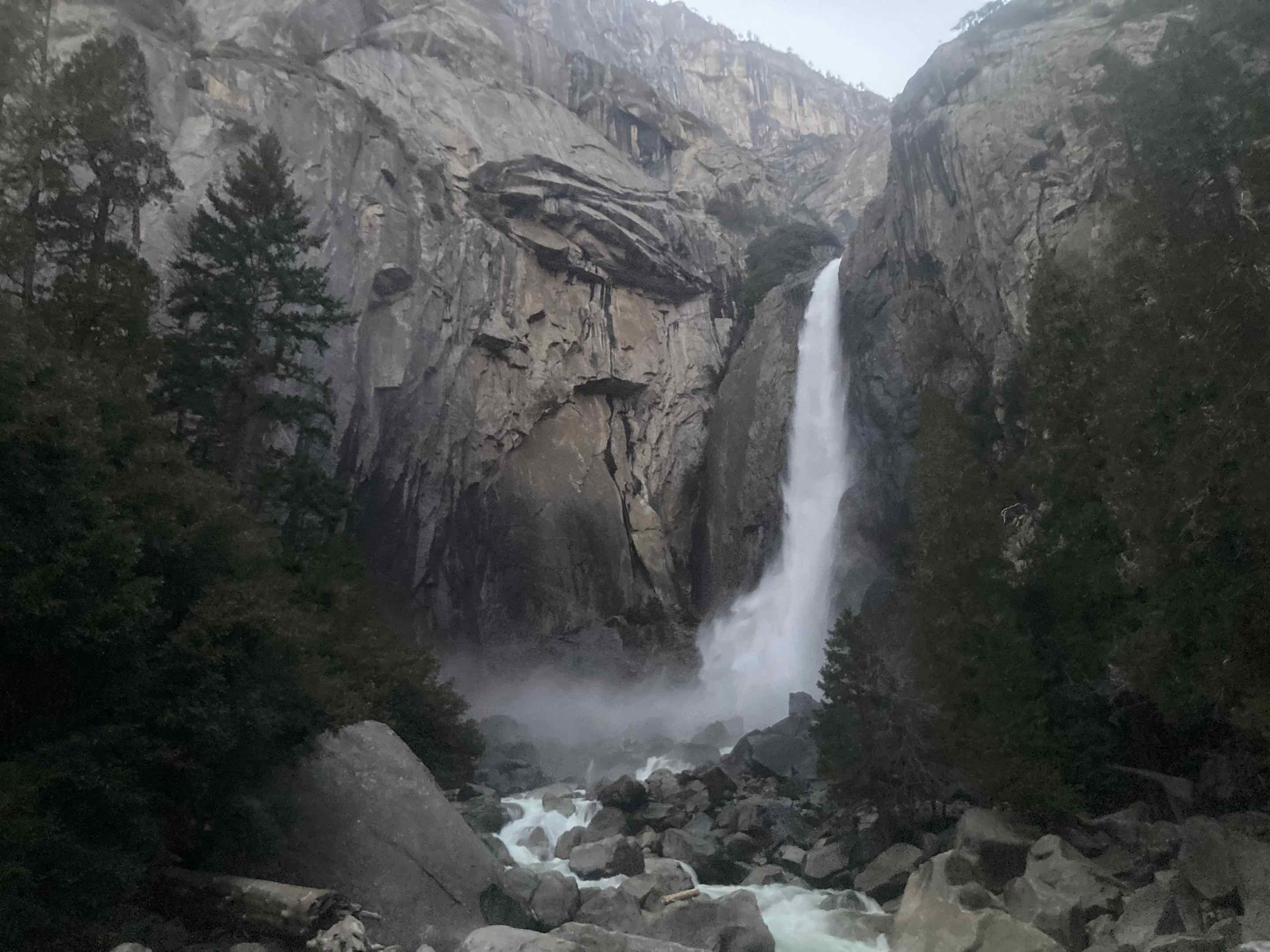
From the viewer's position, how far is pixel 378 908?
11555mm

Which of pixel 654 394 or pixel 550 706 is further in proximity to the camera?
pixel 654 394

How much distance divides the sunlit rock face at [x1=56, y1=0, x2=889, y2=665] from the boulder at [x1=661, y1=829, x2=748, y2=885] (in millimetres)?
18500

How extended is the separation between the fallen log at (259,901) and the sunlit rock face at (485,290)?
21762mm

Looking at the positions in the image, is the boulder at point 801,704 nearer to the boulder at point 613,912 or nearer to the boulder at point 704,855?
the boulder at point 704,855

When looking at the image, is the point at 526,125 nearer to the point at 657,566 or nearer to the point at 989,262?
the point at 657,566

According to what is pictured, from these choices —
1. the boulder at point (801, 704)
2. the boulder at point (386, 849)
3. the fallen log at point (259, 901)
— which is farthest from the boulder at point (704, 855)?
the boulder at point (801, 704)

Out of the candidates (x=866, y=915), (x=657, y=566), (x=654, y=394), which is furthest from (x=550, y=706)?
(x=866, y=915)

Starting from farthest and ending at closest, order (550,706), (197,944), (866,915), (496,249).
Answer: (496,249), (550,706), (866,915), (197,944)

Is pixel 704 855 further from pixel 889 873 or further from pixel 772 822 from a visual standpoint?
pixel 889 873

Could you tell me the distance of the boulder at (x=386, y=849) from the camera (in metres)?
11.6

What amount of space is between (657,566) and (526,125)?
23.0 m

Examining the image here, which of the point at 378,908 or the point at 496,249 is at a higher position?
the point at 496,249

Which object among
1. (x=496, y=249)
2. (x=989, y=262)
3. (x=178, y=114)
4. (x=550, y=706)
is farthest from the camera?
(x=496, y=249)

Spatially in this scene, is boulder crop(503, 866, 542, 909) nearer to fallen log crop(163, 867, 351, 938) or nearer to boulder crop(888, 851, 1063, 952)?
fallen log crop(163, 867, 351, 938)
